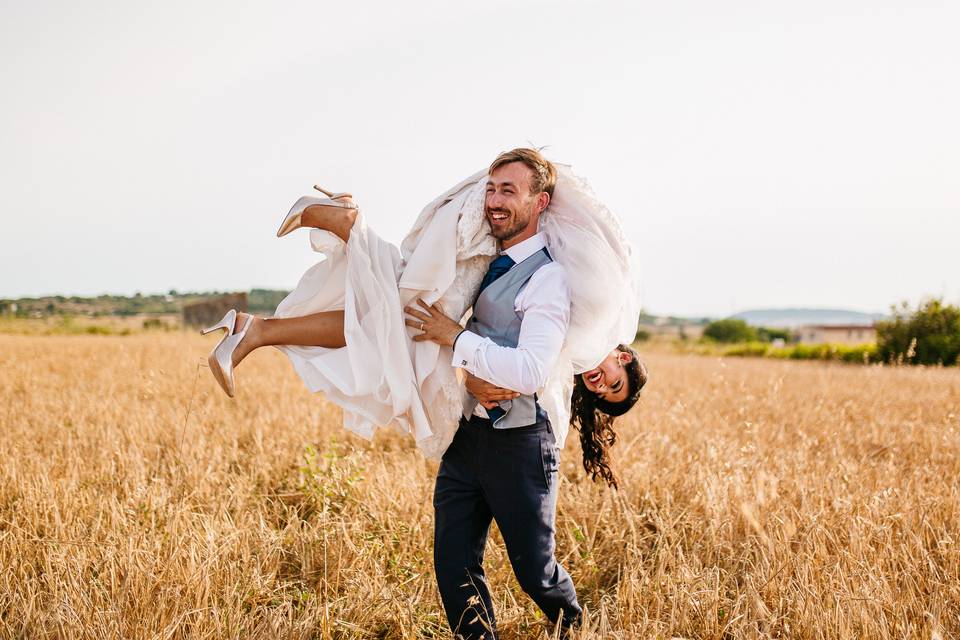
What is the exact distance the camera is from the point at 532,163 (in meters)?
2.82

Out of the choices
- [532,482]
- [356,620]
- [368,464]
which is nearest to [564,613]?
[532,482]

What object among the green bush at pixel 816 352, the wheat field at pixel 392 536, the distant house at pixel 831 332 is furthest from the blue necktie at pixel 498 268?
the distant house at pixel 831 332

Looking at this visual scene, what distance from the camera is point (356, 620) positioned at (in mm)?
3207

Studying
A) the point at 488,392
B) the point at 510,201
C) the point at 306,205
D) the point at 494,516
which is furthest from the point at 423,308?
the point at 494,516

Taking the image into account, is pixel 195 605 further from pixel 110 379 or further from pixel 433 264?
pixel 110 379

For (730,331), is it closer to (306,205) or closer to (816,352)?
(816,352)

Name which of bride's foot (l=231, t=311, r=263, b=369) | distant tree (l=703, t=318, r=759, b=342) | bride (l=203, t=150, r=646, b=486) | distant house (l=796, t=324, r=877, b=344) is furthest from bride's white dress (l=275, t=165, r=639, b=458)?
distant house (l=796, t=324, r=877, b=344)

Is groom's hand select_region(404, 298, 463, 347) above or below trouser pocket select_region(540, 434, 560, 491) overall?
above

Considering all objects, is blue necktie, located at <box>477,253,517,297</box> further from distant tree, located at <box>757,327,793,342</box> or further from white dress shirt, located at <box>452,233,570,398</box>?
distant tree, located at <box>757,327,793,342</box>

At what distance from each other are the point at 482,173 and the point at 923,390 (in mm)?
11553

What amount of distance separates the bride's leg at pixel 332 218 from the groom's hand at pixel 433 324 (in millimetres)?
468

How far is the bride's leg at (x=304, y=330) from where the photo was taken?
10.1 feet

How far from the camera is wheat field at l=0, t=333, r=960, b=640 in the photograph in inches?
120

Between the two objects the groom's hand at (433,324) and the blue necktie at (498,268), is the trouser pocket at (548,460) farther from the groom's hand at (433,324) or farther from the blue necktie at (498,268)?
the blue necktie at (498,268)
